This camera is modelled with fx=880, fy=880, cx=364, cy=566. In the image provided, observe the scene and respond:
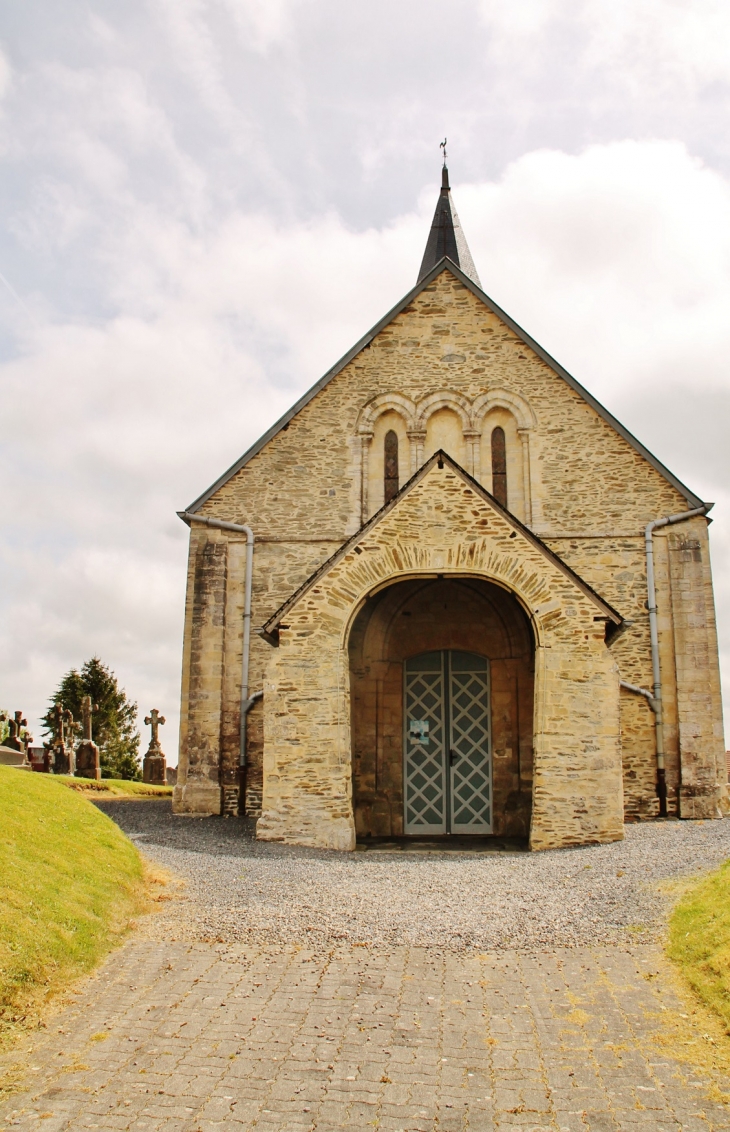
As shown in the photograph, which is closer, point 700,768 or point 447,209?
point 700,768

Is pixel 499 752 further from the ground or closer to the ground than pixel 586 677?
Result: closer to the ground

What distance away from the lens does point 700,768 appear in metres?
16.2

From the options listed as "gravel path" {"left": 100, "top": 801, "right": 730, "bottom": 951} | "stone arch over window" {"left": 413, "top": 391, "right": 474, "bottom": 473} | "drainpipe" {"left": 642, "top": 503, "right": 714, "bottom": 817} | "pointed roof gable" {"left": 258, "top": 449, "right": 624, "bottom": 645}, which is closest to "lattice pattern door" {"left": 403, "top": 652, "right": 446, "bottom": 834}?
"gravel path" {"left": 100, "top": 801, "right": 730, "bottom": 951}

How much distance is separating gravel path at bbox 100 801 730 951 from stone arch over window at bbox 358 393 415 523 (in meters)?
7.87

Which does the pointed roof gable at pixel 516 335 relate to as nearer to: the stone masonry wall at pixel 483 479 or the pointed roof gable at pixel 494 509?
the stone masonry wall at pixel 483 479

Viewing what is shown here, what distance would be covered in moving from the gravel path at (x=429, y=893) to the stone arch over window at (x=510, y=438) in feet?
24.5

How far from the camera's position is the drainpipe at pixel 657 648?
16344 millimetres

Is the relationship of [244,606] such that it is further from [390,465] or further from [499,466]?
[499,466]

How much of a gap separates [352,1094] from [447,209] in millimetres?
29415

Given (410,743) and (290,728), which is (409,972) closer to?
(290,728)

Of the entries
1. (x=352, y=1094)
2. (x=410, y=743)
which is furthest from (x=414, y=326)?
(x=352, y=1094)

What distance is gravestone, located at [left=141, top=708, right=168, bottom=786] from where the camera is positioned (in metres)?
29.0

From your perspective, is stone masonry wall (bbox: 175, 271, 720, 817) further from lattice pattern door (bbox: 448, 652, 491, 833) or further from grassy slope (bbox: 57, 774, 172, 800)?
grassy slope (bbox: 57, 774, 172, 800)

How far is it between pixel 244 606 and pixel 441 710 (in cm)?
472
